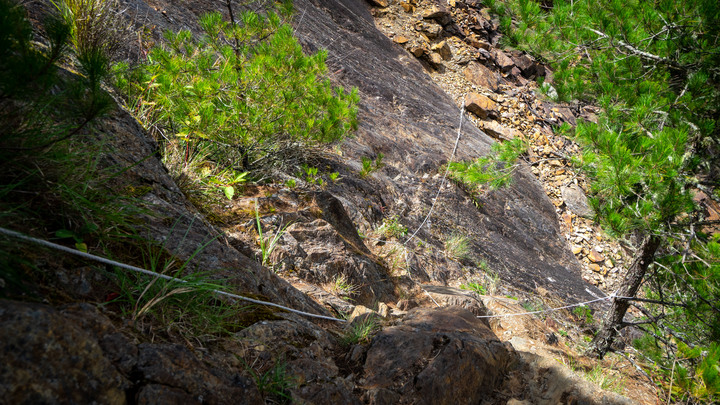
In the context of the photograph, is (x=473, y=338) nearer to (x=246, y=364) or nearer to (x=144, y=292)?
(x=246, y=364)

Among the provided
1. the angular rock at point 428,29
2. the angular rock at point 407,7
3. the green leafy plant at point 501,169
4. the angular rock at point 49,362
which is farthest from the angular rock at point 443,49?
the angular rock at point 49,362

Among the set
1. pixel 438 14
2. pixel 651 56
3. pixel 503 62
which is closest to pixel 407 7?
pixel 438 14

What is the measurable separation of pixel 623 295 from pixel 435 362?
2565 mm

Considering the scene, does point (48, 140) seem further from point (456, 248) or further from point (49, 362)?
point (456, 248)

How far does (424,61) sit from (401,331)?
31.0 feet

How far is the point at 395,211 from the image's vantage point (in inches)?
199

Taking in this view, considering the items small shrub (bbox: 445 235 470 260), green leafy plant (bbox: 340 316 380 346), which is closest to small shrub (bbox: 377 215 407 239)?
small shrub (bbox: 445 235 470 260)

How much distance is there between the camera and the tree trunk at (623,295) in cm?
333

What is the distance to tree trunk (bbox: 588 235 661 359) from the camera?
3331 mm

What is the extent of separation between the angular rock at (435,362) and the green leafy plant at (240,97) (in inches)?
78.1

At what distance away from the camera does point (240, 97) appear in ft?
10.7

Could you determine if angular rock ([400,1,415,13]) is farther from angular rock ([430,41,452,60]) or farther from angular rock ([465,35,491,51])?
angular rock ([465,35,491,51])

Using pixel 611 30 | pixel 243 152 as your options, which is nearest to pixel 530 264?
pixel 611 30

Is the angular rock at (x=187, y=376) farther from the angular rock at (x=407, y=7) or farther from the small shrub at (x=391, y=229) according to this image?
the angular rock at (x=407, y=7)
